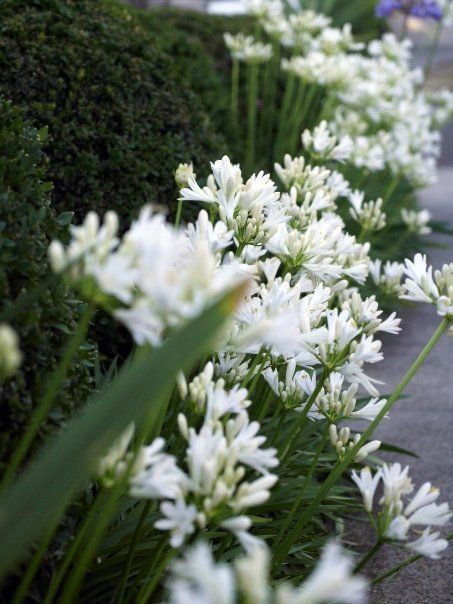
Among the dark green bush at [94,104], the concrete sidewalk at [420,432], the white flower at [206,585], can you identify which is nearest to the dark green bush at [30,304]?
the white flower at [206,585]

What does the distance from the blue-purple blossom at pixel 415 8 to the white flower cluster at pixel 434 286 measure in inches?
216

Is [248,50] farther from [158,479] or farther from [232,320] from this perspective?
[158,479]

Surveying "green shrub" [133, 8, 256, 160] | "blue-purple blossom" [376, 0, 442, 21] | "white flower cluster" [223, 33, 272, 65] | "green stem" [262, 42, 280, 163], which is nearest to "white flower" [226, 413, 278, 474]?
"green shrub" [133, 8, 256, 160]

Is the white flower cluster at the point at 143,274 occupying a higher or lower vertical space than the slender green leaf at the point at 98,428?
higher

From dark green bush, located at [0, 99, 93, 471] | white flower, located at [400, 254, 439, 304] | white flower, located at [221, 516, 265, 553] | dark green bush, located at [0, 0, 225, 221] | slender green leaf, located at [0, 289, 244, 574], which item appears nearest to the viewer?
slender green leaf, located at [0, 289, 244, 574]

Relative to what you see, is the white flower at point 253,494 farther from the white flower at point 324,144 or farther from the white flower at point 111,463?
the white flower at point 324,144

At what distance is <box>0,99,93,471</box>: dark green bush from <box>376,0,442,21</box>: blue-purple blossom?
5.48 metres

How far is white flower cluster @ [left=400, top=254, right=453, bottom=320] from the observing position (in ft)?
5.23

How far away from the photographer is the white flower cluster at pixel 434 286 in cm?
159

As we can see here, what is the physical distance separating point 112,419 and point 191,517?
268mm

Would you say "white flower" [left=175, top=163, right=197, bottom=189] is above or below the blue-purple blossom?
above

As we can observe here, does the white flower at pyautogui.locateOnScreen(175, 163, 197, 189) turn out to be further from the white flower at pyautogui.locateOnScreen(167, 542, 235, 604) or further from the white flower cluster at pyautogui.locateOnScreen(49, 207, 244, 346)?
the white flower at pyautogui.locateOnScreen(167, 542, 235, 604)

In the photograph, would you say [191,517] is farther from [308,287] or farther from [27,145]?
[27,145]

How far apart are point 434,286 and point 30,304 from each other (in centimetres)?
81
